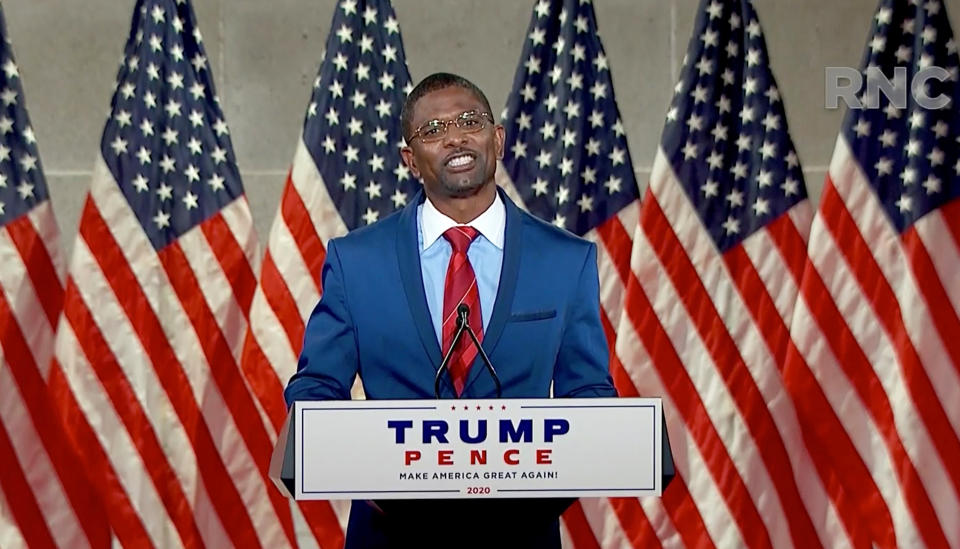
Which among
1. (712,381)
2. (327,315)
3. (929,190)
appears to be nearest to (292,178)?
(712,381)

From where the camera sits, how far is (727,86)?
4586mm

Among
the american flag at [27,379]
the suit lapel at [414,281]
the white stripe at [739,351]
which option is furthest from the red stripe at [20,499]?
the suit lapel at [414,281]

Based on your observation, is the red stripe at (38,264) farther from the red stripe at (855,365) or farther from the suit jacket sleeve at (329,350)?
the suit jacket sleeve at (329,350)

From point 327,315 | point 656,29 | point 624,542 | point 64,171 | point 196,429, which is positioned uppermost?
point 656,29

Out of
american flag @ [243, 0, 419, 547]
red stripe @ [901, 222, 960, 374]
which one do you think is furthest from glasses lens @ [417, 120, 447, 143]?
red stripe @ [901, 222, 960, 374]

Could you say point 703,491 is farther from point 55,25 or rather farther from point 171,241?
point 55,25

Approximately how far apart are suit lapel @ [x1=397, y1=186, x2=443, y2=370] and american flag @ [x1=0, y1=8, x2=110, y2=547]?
2.51 metres

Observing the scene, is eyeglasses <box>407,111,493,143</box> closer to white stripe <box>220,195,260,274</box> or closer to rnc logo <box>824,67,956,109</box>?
white stripe <box>220,195,260,274</box>

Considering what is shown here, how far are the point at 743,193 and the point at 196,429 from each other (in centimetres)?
187

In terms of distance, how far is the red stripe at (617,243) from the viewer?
14.9 ft

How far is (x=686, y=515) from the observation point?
451 cm

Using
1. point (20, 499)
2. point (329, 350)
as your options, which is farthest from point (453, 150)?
point (20, 499)

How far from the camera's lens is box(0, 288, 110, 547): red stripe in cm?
447

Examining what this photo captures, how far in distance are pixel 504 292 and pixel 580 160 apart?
7.80 feet
